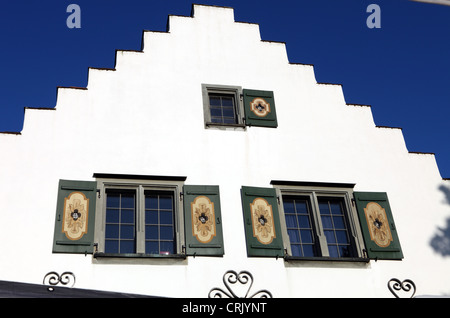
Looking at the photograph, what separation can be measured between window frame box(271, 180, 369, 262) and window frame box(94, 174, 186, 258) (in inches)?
64.8

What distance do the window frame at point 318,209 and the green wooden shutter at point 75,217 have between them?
2985 mm

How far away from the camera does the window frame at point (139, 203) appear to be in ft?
25.8

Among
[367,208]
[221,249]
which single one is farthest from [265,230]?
[367,208]

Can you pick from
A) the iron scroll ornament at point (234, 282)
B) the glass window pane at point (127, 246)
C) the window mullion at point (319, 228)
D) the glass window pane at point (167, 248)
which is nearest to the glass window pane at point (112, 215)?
the glass window pane at point (127, 246)

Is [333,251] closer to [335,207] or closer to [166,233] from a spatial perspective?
[335,207]

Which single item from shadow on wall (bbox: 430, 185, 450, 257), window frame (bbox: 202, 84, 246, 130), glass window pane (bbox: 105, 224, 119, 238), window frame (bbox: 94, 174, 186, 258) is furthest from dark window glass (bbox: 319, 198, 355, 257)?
glass window pane (bbox: 105, 224, 119, 238)

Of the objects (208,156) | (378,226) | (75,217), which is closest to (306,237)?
(378,226)

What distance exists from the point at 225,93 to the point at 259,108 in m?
0.73

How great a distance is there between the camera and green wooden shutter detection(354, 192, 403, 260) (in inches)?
340

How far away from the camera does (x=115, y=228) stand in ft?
26.9

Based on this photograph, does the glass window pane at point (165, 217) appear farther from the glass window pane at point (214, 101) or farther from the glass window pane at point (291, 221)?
the glass window pane at point (214, 101)

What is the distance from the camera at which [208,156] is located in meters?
9.12

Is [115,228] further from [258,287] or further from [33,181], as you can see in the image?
[258,287]
